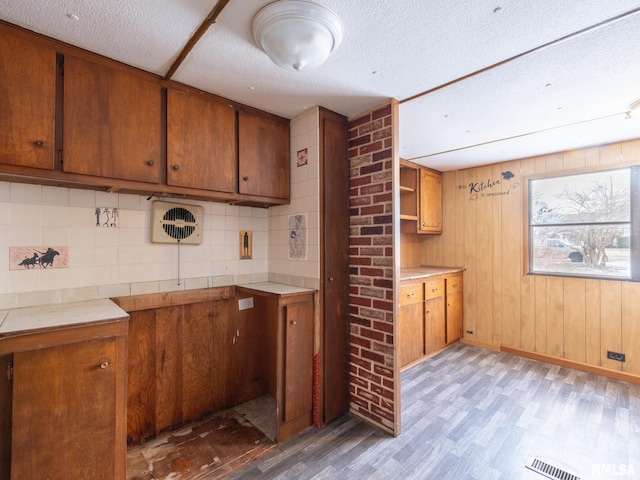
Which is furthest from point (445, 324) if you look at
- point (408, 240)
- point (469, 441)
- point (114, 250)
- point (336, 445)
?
point (114, 250)

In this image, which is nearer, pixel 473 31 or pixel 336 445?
pixel 473 31

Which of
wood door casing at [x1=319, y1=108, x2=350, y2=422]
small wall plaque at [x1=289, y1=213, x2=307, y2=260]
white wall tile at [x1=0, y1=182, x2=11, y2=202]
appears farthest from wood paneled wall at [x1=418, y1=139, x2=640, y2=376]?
white wall tile at [x1=0, y1=182, x2=11, y2=202]

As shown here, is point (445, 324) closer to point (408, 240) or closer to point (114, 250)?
point (408, 240)

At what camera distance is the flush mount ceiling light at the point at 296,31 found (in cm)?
121

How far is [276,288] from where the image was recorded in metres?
2.16

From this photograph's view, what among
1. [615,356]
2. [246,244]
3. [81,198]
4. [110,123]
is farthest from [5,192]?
[615,356]

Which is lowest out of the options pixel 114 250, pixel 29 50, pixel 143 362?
pixel 143 362

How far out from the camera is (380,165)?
6.99 ft

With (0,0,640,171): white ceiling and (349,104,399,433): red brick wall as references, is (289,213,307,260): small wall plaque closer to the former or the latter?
(349,104,399,433): red brick wall

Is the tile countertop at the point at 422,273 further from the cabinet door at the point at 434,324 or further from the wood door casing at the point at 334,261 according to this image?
the wood door casing at the point at 334,261

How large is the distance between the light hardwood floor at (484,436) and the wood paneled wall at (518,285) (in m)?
0.41

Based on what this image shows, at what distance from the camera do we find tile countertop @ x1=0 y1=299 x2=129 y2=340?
47.1 inches

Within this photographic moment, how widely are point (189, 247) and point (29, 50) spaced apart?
4.22 feet

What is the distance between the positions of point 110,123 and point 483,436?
304cm
